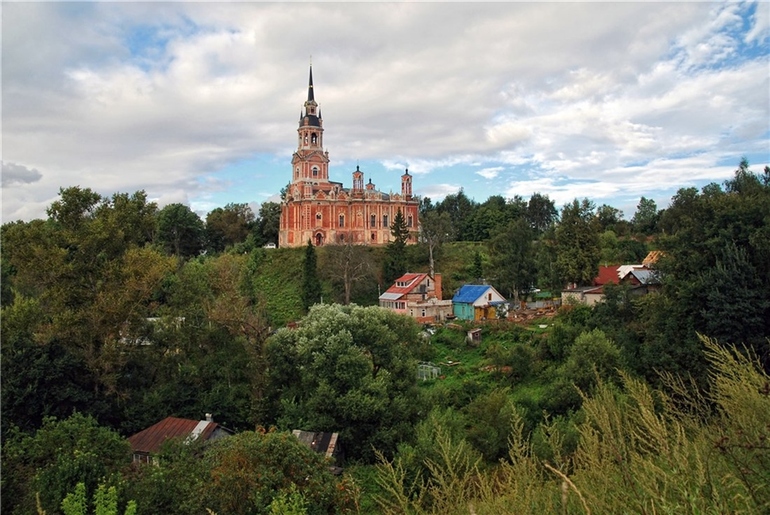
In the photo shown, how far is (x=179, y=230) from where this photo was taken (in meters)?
49.7

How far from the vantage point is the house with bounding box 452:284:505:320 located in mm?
31078

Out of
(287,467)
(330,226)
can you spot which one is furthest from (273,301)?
(287,467)

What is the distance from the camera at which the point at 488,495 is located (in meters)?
3.91

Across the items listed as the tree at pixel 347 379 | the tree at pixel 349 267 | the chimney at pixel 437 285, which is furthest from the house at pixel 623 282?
the tree at pixel 349 267

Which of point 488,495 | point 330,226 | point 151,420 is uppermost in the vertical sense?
point 330,226

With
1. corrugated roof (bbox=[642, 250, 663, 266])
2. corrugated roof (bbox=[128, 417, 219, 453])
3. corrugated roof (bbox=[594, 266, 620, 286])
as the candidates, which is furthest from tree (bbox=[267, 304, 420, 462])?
corrugated roof (bbox=[594, 266, 620, 286])

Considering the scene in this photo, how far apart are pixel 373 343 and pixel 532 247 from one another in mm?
18880

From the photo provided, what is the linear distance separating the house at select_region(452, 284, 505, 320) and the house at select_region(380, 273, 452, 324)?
1025mm

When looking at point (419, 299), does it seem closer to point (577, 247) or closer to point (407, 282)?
point (407, 282)

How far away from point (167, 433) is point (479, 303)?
2009cm

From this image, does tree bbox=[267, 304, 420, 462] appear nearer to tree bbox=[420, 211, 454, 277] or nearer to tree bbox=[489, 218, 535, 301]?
tree bbox=[489, 218, 535, 301]

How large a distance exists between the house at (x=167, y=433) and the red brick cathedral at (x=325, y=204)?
31.8 m

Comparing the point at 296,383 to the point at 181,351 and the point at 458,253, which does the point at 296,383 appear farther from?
the point at 458,253

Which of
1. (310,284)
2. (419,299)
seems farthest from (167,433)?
(310,284)
